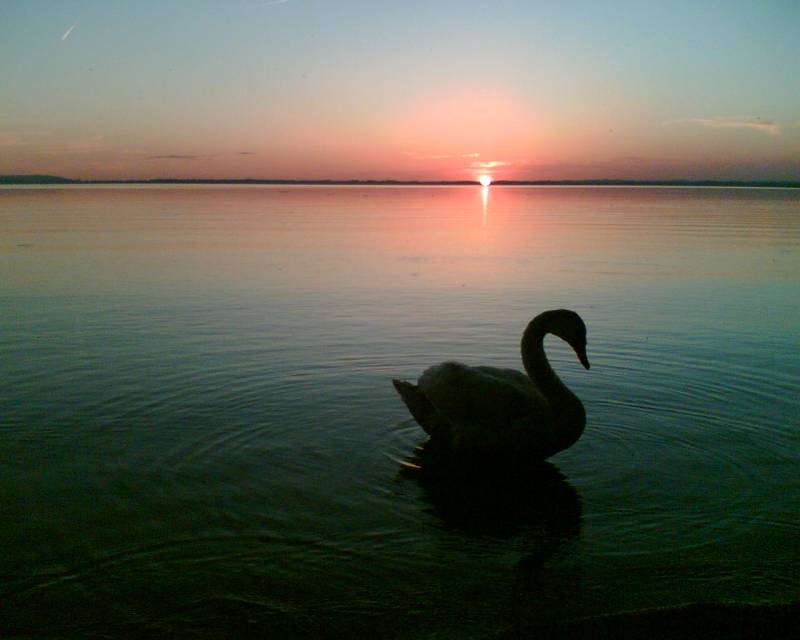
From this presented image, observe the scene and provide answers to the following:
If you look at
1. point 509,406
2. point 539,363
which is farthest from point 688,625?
point 539,363

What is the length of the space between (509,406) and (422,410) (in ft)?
3.32

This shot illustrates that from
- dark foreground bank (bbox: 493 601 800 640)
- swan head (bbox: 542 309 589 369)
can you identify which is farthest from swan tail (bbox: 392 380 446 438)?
dark foreground bank (bbox: 493 601 800 640)

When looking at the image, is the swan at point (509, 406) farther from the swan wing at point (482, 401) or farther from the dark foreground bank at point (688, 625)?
the dark foreground bank at point (688, 625)

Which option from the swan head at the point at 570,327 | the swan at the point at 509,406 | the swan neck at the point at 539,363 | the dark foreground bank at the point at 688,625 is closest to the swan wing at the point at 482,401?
the swan at the point at 509,406

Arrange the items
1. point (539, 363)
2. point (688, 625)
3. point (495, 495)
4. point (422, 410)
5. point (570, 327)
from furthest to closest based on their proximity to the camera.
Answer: point (422, 410), point (570, 327), point (539, 363), point (495, 495), point (688, 625)

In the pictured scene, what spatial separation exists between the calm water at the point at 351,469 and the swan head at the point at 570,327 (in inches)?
41.0

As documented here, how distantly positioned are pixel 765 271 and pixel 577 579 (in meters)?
19.6

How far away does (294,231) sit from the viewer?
39.6 metres

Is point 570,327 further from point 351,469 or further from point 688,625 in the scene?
point 688,625

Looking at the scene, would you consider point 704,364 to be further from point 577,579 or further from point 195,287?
point 195,287

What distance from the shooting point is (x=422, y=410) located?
29.4 feet

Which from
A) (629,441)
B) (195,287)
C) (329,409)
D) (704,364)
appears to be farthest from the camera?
(195,287)

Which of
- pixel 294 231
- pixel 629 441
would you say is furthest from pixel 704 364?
pixel 294 231

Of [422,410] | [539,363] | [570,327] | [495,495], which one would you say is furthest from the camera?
[422,410]
